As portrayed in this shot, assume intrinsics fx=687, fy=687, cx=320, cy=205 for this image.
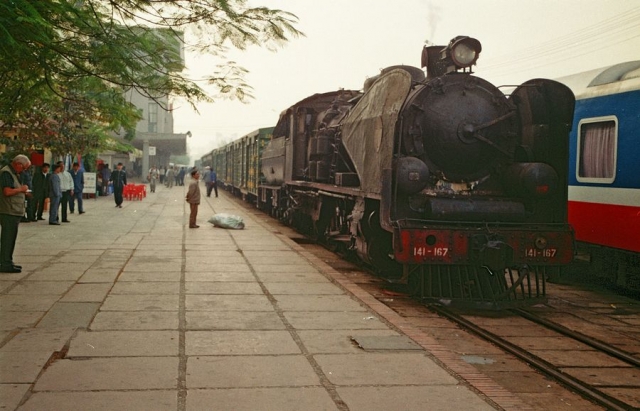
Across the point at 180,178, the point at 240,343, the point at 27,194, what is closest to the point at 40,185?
the point at 27,194

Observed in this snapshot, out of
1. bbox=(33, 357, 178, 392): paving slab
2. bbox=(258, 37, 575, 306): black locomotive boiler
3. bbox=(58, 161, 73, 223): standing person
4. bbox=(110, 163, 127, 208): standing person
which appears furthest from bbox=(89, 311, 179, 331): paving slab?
bbox=(110, 163, 127, 208): standing person

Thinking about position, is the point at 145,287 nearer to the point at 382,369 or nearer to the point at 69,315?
the point at 69,315

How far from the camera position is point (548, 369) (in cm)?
571

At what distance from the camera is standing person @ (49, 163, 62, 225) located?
17203 mm

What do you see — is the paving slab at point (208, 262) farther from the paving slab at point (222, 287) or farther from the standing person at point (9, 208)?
the standing person at point (9, 208)

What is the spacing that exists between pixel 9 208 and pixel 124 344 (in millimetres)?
4638

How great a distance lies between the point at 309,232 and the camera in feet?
54.8

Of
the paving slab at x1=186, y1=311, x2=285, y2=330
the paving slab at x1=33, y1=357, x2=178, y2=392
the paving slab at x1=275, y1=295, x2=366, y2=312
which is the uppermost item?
the paving slab at x1=33, y1=357, x2=178, y2=392

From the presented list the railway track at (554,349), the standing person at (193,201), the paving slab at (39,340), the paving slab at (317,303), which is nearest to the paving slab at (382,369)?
the railway track at (554,349)

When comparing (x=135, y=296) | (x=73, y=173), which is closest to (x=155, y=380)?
(x=135, y=296)

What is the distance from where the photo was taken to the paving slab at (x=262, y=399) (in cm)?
421

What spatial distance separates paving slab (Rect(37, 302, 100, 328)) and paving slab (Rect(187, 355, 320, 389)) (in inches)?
69.7

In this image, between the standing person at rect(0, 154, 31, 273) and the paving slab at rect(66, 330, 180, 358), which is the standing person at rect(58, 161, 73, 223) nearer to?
the standing person at rect(0, 154, 31, 273)

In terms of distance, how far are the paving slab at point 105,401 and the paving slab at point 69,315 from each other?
213cm
